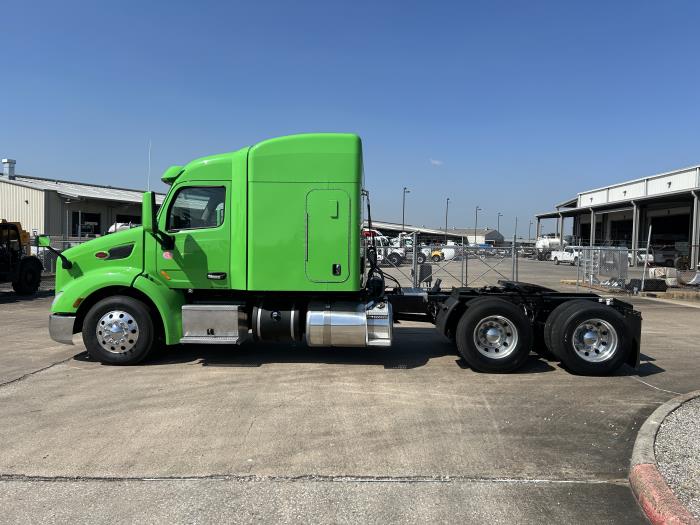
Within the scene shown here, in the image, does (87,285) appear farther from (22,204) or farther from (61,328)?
(22,204)

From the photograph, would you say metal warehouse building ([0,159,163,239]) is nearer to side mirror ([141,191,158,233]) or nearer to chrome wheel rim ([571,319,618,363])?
side mirror ([141,191,158,233])

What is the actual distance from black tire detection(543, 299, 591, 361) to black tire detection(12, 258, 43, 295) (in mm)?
16142

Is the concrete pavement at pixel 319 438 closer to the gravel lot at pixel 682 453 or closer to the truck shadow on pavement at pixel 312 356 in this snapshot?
the truck shadow on pavement at pixel 312 356

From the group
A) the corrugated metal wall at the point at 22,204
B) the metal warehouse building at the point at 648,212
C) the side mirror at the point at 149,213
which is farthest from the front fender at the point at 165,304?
the metal warehouse building at the point at 648,212

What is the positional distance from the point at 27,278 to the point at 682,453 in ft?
59.6

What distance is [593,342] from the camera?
282 inches

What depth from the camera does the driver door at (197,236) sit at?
24.3ft

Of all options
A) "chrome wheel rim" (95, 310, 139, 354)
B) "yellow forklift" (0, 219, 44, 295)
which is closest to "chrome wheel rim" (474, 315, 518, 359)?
"chrome wheel rim" (95, 310, 139, 354)

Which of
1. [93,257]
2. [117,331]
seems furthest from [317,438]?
[93,257]

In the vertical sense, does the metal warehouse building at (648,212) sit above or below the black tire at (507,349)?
above

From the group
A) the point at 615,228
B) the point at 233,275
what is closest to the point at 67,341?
the point at 233,275

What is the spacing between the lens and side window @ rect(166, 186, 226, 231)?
7418mm

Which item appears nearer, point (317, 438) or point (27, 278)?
point (317, 438)

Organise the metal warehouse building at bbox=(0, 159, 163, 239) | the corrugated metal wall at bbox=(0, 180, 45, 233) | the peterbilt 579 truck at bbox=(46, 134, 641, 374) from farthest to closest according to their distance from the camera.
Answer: the corrugated metal wall at bbox=(0, 180, 45, 233) → the metal warehouse building at bbox=(0, 159, 163, 239) → the peterbilt 579 truck at bbox=(46, 134, 641, 374)
